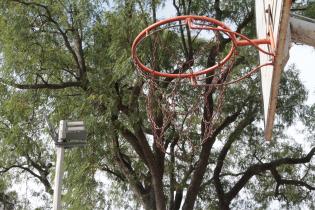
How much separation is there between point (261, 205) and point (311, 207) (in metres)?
1.25

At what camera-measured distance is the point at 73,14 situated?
1076 centimetres

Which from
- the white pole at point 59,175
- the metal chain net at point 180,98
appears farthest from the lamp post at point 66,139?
the metal chain net at point 180,98

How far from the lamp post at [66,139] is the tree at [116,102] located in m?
1.14

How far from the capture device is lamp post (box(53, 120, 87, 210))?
8198 mm

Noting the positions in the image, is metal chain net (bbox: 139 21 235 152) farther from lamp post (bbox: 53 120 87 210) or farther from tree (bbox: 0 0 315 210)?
lamp post (bbox: 53 120 87 210)

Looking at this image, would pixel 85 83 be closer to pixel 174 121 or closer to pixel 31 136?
pixel 31 136

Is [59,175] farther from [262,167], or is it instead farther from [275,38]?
[262,167]

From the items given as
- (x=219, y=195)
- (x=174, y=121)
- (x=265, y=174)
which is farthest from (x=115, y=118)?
(x=265, y=174)

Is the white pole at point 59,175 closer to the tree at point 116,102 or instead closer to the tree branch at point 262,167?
the tree at point 116,102

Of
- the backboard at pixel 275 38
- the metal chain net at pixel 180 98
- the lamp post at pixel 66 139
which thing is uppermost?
the metal chain net at pixel 180 98

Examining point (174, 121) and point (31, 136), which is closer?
point (174, 121)

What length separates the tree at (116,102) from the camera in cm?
1039

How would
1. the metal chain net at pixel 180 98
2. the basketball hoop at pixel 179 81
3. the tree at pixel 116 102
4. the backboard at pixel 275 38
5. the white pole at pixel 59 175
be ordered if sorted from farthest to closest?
the tree at pixel 116 102, the white pole at pixel 59 175, the metal chain net at pixel 180 98, the basketball hoop at pixel 179 81, the backboard at pixel 275 38

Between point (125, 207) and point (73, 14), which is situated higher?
point (73, 14)
